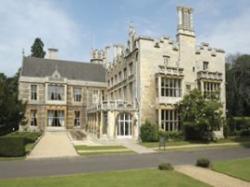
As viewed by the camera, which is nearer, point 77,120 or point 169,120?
point 169,120

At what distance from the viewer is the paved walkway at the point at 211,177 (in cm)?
1218

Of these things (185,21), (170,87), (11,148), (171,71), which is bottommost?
(11,148)

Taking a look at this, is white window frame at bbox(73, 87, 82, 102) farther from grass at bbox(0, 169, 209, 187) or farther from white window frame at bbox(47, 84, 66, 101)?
grass at bbox(0, 169, 209, 187)

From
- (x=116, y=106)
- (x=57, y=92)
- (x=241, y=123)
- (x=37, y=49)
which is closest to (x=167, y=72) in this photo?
(x=116, y=106)

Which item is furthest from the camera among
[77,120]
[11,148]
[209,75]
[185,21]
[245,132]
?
[77,120]

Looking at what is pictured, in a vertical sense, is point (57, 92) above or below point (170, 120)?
above

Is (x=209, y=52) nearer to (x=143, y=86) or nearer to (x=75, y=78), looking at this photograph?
(x=143, y=86)

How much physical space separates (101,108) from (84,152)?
34.5 ft

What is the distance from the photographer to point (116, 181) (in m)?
12.3

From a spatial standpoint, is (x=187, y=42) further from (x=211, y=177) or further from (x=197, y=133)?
(x=211, y=177)

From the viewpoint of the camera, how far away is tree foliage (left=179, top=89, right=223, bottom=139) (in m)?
30.4

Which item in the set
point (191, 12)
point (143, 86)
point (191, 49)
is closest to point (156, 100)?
point (143, 86)

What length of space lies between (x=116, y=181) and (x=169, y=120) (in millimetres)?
22372

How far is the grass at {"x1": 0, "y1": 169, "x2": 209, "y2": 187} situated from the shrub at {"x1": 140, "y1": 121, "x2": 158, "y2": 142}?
58.7 feet
